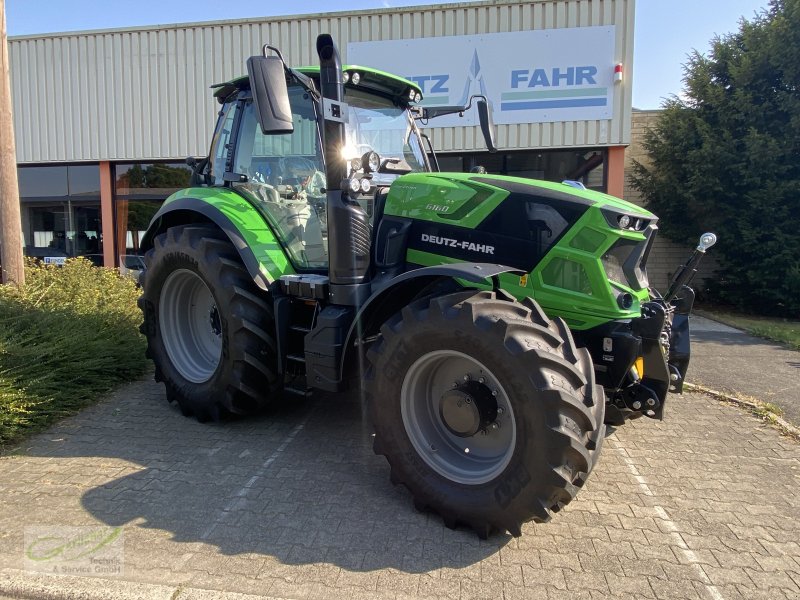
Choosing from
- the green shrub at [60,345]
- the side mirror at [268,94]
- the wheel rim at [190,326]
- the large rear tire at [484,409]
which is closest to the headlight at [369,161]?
the side mirror at [268,94]

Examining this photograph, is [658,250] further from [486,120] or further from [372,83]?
[372,83]

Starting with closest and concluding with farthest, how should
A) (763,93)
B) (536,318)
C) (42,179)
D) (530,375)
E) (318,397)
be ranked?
(530,375) → (536,318) → (318,397) → (763,93) → (42,179)

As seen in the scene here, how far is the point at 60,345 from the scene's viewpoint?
4.85 metres

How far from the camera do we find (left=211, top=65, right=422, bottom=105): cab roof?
4090 millimetres

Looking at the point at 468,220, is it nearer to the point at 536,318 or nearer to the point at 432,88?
the point at 536,318

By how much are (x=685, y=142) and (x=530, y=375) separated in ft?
34.0

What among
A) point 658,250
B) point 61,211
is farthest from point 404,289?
point 61,211

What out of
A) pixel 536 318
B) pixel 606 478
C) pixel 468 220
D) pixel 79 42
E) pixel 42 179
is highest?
pixel 79 42

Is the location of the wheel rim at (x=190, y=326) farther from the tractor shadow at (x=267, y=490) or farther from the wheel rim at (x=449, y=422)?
the wheel rim at (x=449, y=422)

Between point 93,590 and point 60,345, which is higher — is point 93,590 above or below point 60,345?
below

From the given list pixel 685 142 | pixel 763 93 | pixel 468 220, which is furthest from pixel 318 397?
pixel 763 93

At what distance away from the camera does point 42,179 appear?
12789 mm

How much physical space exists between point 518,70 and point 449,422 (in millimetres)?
9025

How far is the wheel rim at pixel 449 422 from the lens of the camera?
3.00 m
